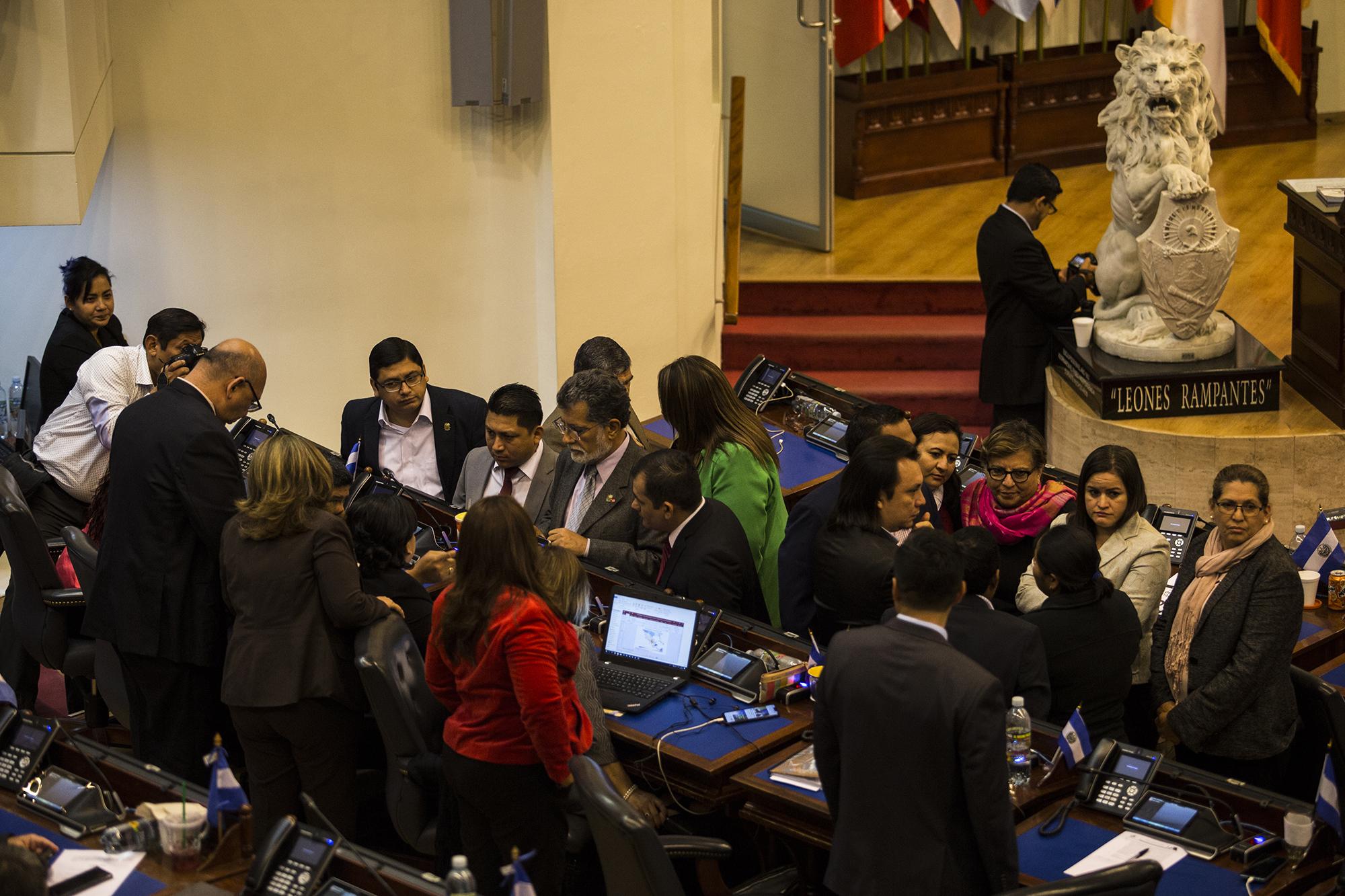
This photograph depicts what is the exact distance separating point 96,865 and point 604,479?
1993mm

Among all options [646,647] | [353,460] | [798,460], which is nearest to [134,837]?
[646,647]

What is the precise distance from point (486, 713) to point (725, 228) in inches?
200

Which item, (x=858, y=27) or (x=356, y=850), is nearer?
(x=356, y=850)

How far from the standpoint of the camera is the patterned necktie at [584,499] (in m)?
4.97

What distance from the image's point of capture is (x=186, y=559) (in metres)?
4.34

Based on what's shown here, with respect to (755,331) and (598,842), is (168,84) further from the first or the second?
(598,842)

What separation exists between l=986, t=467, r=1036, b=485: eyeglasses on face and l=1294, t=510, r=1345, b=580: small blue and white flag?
859 mm

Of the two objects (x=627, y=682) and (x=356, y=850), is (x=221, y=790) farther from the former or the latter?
(x=627, y=682)

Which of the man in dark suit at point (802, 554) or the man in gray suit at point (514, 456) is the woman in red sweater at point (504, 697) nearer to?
the man in dark suit at point (802, 554)

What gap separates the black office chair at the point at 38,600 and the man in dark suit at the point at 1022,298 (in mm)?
4051

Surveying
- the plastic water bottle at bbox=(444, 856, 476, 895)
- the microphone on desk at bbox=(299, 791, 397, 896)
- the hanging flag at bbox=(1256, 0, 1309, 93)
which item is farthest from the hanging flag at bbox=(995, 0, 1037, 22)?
the plastic water bottle at bbox=(444, 856, 476, 895)

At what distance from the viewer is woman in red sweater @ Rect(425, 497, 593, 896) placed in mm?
3500

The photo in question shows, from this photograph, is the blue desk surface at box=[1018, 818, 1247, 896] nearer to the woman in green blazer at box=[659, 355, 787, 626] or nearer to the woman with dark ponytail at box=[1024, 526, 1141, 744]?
the woman with dark ponytail at box=[1024, 526, 1141, 744]

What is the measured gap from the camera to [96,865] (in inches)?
136
